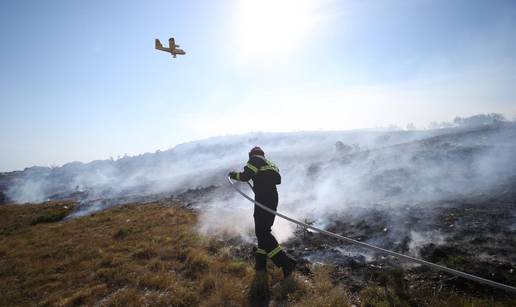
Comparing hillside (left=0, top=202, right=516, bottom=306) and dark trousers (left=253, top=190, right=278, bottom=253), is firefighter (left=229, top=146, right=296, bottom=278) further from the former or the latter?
hillside (left=0, top=202, right=516, bottom=306)

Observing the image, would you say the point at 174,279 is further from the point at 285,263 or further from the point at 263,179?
the point at 263,179

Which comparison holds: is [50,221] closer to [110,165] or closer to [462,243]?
[462,243]

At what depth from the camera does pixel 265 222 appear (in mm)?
4703

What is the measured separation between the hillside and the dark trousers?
57 centimetres

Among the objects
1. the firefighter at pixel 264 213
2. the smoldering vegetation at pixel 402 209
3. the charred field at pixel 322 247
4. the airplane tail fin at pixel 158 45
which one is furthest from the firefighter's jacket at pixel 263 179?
the airplane tail fin at pixel 158 45

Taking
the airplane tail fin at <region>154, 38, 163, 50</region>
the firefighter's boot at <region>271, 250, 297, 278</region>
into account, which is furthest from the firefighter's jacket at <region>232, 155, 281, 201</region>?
the airplane tail fin at <region>154, 38, 163, 50</region>

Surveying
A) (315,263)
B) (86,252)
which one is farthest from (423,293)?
(86,252)

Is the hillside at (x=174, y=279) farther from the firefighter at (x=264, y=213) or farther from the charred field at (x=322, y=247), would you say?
the firefighter at (x=264, y=213)

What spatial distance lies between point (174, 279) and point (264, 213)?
213 centimetres

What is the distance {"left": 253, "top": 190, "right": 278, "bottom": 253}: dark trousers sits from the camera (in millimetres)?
4613

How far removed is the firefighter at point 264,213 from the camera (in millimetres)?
4500

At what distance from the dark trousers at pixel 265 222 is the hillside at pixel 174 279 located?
57cm

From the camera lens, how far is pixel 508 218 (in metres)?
5.78

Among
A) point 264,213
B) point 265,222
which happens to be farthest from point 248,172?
point 265,222
